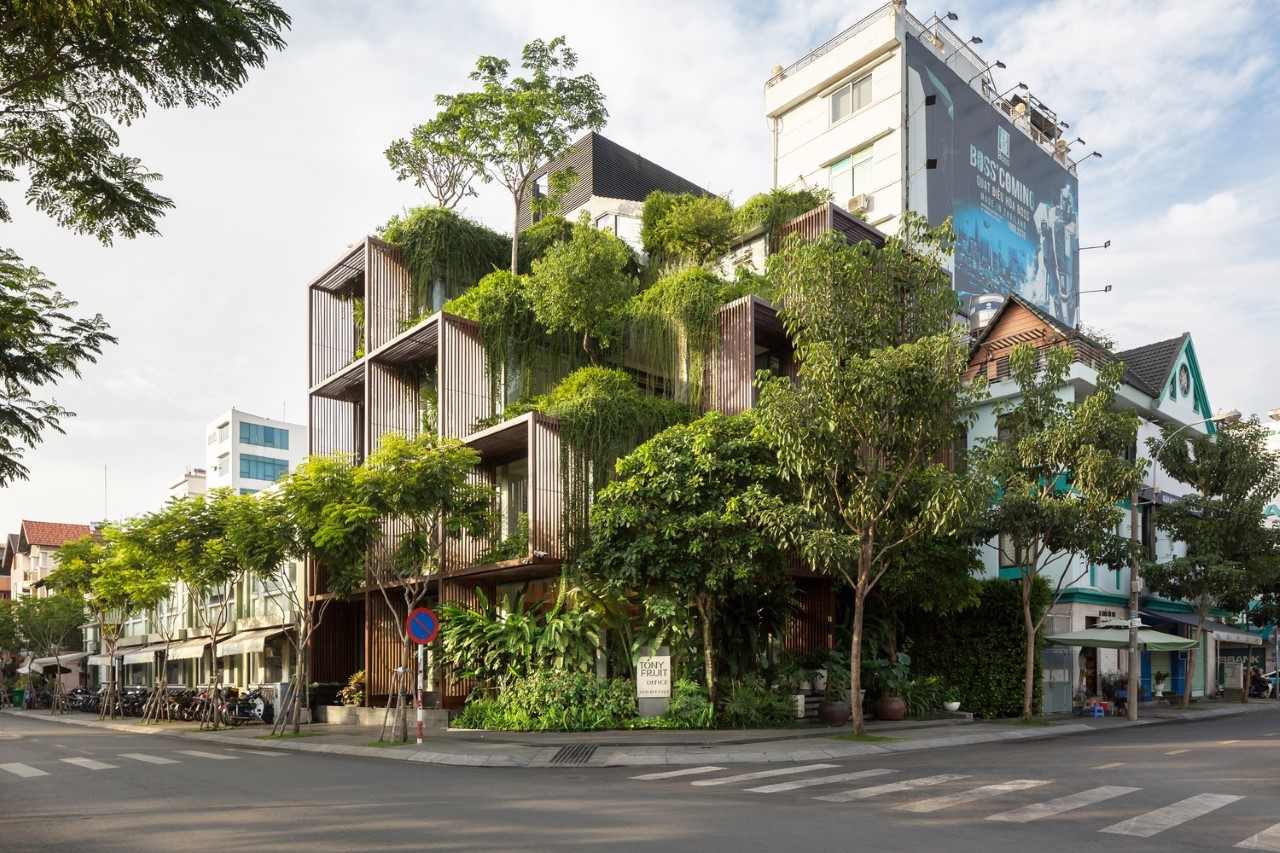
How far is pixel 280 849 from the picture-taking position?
954cm

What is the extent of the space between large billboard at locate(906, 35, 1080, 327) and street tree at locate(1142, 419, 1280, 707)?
1566cm

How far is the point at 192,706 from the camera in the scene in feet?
117

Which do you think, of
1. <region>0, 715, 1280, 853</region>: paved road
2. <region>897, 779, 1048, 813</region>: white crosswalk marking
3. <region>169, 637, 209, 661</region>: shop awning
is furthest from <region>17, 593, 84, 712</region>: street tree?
<region>897, 779, 1048, 813</region>: white crosswalk marking

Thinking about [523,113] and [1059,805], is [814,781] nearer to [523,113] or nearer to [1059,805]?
[1059,805]

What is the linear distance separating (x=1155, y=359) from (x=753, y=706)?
2633cm

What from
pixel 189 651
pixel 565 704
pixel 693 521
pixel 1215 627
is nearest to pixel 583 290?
pixel 693 521

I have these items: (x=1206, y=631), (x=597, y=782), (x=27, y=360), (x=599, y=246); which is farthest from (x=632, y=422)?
(x=1206, y=631)

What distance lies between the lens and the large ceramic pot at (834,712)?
82.2 ft

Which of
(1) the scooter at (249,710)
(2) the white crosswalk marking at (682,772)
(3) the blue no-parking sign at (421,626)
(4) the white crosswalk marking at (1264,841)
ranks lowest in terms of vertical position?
(1) the scooter at (249,710)

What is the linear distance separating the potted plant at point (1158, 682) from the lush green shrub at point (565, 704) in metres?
24.7

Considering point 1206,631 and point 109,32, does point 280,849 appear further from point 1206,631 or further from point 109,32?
point 1206,631

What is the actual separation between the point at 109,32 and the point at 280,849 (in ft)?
25.5

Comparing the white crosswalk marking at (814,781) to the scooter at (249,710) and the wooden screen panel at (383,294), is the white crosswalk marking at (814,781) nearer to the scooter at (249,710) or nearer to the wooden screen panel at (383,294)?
the wooden screen panel at (383,294)

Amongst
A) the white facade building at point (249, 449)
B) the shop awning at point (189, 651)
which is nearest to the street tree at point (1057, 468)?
the shop awning at point (189, 651)
